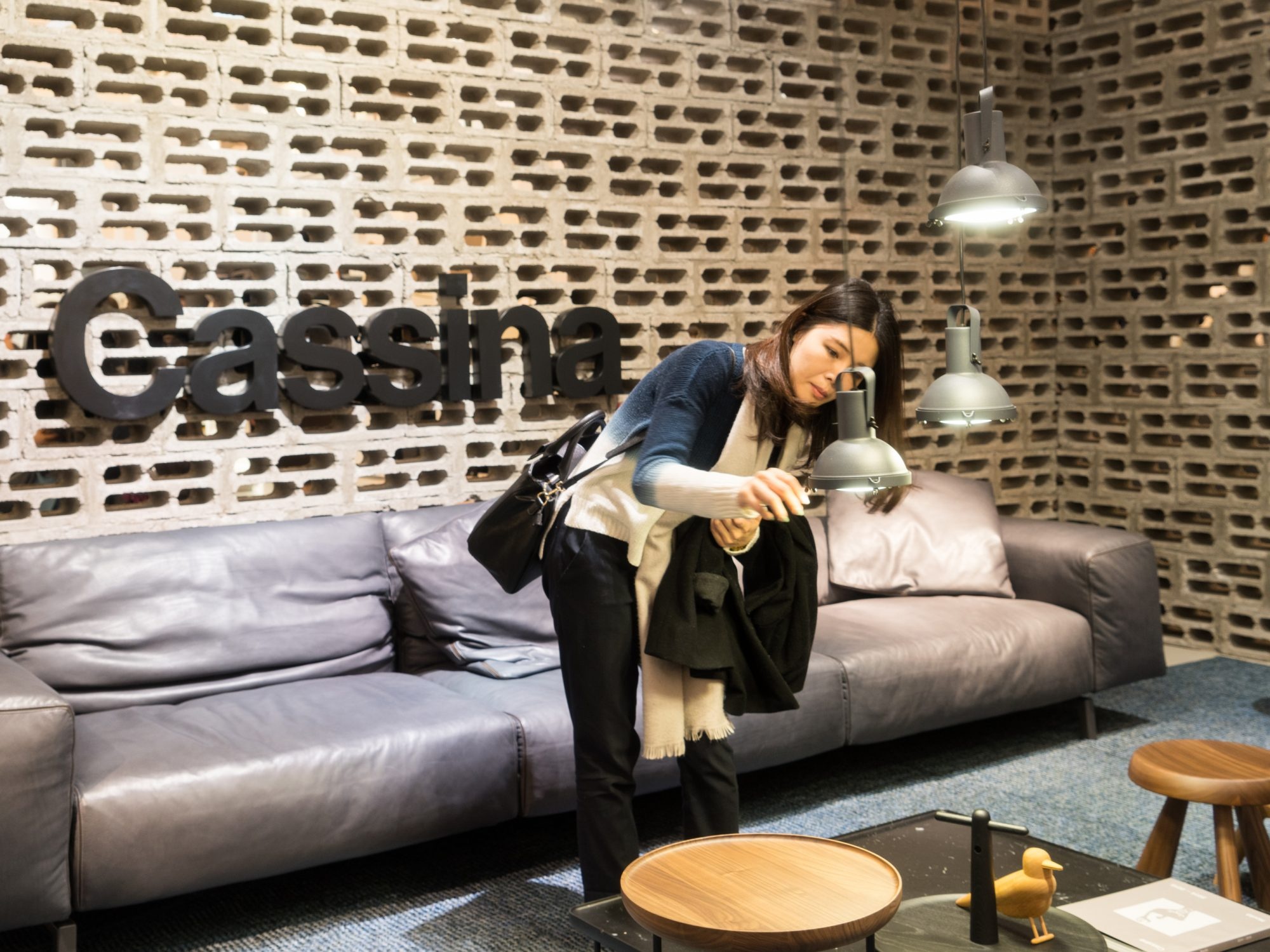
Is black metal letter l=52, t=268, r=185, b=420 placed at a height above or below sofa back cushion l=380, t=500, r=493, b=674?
above

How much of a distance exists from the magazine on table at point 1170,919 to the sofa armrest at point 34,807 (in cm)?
190

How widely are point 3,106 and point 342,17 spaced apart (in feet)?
3.44

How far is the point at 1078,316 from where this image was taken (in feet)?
18.6

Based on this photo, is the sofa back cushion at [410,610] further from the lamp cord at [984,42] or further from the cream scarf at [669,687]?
the lamp cord at [984,42]

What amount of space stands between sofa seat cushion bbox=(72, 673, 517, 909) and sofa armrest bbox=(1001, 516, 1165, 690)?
→ 2075mm

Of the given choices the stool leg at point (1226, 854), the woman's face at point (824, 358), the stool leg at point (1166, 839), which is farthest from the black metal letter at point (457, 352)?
the stool leg at point (1226, 854)

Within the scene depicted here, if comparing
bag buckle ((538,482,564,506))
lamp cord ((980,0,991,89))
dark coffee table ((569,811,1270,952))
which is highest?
lamp cord ((980,0,991,89))

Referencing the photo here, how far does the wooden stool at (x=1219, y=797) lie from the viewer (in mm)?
2695

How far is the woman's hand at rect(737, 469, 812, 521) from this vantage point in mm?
1990

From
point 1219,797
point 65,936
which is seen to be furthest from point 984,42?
point 65,936

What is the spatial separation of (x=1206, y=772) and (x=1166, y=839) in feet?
0.69

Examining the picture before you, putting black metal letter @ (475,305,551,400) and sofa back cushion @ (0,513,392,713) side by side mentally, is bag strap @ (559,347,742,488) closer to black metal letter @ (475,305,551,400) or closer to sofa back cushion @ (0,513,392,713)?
sofa back cushion @ (0,513,392,713)

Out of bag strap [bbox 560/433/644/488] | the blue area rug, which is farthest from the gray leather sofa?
bag strap [bbox 560/433/644/488]

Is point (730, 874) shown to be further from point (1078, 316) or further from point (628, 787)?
point (1078, 316)
